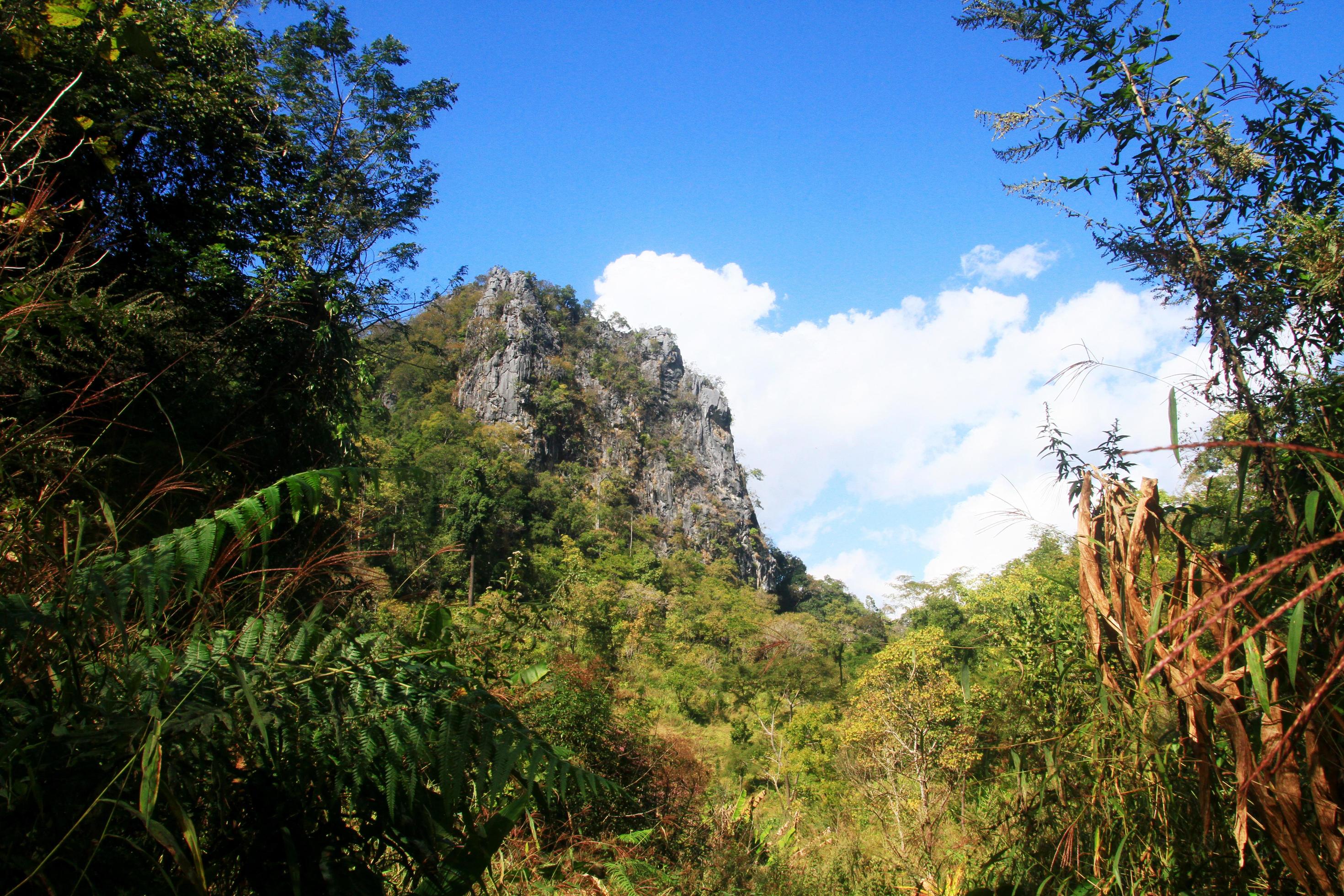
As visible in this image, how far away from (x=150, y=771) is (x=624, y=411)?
201 feet

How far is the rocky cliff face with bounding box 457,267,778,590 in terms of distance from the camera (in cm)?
5194

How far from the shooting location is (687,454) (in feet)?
212

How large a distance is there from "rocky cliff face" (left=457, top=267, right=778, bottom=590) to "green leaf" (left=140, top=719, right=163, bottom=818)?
160ft

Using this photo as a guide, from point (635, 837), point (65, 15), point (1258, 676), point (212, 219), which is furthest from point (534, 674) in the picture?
point (212, 219)

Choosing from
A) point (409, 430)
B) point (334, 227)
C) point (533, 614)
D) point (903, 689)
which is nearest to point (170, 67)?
point (334, 227)

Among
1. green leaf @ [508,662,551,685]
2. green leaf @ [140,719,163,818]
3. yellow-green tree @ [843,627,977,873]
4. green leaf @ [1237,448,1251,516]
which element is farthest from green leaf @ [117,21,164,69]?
yellow-green tree @ [843,627,977,873]

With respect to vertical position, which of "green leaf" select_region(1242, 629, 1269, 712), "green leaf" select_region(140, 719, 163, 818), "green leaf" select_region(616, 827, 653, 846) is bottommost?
"green leaf" select_region(616, 827, 653, 846)

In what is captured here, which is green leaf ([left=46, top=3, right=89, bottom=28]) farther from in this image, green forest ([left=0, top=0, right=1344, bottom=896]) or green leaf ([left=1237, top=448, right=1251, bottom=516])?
green leaf ([left=1237, top=448, right=1251, bottom=516])

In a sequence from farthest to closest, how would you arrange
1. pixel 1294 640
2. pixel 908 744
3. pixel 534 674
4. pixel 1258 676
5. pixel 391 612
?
pixel 908 744
pixel 391 612
pixel 534 674
pixel 1258 676
pixel 1294 640

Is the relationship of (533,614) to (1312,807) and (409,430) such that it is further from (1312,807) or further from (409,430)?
(409,430)

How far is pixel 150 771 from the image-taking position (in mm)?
880

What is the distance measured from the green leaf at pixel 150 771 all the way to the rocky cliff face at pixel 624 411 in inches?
1916

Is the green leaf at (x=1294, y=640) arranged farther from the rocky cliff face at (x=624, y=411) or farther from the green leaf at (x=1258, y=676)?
the rocky cliff face at (x=624, y=411)

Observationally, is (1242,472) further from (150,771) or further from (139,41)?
(139,41)
